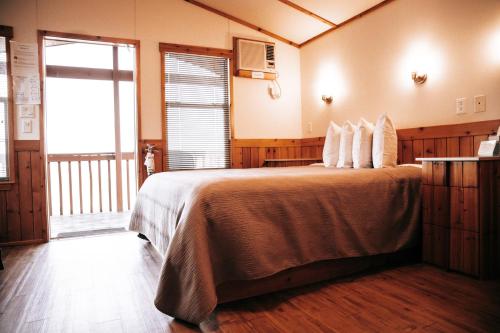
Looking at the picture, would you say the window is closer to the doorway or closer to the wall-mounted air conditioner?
the doorway

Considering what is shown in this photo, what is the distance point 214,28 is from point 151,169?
1891mm

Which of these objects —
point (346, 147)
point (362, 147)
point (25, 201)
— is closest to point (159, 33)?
point (25, 201)

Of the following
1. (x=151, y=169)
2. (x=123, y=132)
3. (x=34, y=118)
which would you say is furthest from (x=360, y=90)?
(x=123, y=132)

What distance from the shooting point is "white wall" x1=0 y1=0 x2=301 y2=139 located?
3.38 metres

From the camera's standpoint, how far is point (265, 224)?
185 cm

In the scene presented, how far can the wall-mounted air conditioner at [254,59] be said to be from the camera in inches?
166

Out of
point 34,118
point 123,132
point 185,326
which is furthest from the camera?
point 123,132

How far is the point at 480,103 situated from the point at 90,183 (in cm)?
513

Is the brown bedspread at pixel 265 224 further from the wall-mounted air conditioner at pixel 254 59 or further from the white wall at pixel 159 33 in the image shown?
the wall-mounted air conditioner at pixel 254 59

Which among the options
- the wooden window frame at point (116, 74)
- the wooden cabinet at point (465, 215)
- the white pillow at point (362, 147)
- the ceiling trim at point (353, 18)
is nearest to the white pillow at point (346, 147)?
the white pillow at point (362, 147)

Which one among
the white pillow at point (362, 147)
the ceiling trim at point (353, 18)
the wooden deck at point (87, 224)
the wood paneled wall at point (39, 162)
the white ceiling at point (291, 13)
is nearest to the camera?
the wood paneled wall at point (39, 162)

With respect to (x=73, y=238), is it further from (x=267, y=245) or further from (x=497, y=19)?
(x=497, y=19)

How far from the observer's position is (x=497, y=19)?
239 cm

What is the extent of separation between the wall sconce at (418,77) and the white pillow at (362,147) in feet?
1.94
